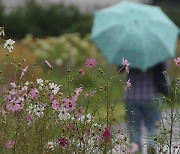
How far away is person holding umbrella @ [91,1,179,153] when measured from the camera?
287 inches

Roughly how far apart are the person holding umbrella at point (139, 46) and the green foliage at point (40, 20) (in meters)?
9.15

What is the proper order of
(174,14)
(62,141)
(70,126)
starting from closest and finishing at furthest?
Answer: (62,141)
(70,126)
(174,14)

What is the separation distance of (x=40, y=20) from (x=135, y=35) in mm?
10053

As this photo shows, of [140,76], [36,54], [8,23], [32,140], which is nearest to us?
[32,140]

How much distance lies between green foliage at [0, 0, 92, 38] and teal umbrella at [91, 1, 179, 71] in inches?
358

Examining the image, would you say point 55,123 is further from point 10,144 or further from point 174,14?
point 174,14

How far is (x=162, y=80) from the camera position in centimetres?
728

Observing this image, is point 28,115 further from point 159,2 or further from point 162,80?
point 159,2

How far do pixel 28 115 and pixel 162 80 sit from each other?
7.98 ft

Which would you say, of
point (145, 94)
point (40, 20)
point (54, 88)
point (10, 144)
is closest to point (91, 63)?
point (54, 88)

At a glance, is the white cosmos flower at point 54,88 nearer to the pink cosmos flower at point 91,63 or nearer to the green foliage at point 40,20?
the pink cosmos flower at point 91,63

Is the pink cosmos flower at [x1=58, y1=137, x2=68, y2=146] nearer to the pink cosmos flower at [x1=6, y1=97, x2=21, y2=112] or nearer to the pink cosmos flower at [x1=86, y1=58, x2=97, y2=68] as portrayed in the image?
the pink cosmos flower at [x1=6, y1=97, x2=21, y2=112]

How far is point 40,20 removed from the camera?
17578 mm

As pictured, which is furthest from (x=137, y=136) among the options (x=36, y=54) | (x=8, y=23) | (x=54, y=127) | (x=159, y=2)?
(x=159, y=2)
